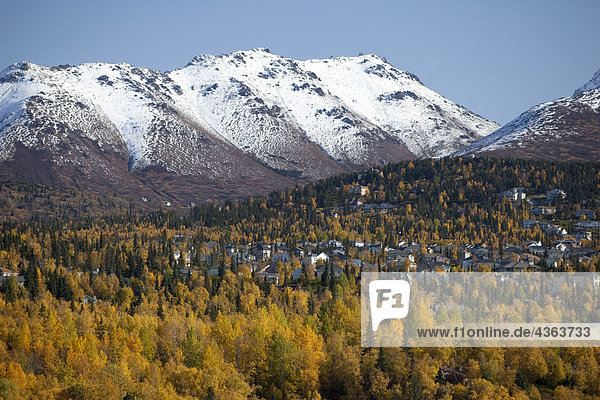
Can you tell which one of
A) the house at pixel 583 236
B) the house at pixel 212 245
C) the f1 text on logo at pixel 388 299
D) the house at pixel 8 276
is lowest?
the f1 text on logo at pixel 388 299

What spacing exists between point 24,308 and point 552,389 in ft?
244

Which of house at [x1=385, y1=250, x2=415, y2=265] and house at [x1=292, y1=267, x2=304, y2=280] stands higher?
house at [x1=385, y1=250, x2=415, y2=265]

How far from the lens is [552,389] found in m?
92.4

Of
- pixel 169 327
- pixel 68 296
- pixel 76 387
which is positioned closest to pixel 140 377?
pixel 76 387

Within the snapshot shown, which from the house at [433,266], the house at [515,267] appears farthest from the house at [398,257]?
the house at [515,267]

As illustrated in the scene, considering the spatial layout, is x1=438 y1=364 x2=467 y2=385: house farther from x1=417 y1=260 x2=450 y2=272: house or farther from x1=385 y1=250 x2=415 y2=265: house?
x1=385 y1=250 x2=415 y2=265: house

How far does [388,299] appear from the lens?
125062 millimetres

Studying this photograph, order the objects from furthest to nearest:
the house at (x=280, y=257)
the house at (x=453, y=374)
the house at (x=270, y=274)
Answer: the house at (x=280, y=257) < the house at (x=270, y=274) < the house at (x=453, y=374)

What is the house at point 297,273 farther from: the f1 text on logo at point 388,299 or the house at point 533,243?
the house at point 533,243

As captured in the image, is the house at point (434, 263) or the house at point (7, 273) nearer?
the house at point (7, 273)

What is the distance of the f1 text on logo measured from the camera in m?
110

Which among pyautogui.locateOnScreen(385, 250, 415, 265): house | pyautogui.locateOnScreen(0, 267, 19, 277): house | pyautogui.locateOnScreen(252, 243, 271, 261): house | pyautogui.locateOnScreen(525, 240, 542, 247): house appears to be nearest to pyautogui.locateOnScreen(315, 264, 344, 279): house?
pyautogui.locateOnScreen(385, 250, 415, 265): house

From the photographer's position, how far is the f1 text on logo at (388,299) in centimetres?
10978

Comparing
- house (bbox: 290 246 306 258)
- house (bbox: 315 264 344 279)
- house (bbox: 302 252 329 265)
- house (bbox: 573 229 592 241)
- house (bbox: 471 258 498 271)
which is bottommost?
house (bbox: 315 264 344 279)
